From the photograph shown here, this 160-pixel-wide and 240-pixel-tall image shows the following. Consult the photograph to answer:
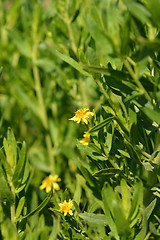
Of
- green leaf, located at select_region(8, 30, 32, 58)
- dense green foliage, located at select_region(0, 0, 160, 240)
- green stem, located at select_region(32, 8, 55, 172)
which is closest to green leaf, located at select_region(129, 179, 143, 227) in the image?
dense green foliage, located at select_region(0, 0, 160, 240)

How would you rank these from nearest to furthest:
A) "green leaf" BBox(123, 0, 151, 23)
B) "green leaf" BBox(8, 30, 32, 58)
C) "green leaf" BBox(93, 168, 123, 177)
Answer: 1. "green leaf" BBox(123, 0, 151, 23)
2. "green leaf" BBox(93, 168, 123, 177)
3. "green leaf" BBox(8, 30, 32, 58)

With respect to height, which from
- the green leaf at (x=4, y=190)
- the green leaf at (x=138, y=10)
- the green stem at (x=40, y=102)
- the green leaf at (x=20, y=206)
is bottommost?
the green stem at (x=40, y=102)

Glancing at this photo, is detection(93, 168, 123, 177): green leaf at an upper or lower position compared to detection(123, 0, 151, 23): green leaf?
lower

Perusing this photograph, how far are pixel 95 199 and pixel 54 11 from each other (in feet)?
1.84

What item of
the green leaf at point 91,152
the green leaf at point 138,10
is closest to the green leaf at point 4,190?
the green leaf at point 91,152

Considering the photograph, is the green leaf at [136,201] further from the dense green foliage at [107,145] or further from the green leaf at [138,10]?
the green leaf at [138,10]

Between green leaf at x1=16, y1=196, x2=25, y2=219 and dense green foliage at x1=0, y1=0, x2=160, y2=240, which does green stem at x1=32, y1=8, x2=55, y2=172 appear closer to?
dense green foliage at x1=0, y1=0, x2=160, y2=240

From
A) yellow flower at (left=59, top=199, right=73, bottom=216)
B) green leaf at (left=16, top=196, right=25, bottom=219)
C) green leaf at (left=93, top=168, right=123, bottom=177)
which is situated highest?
green leaf at (left=93, top=168, right=123, bottom=177)

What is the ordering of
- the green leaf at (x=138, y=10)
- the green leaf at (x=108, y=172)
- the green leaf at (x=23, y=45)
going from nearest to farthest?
the green leaf at (x=138, y=10) → the green leaf at (x=108, y=172) → the green leaf at (x=23, y=45)

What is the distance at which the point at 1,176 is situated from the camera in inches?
17.0

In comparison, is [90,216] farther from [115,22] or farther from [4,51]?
[4,51]

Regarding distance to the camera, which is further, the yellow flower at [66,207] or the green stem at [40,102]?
the green stem at [40,102]

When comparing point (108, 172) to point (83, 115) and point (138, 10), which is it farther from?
point (138, 10)

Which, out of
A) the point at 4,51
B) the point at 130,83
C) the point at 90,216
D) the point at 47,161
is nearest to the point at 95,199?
the point at 90,216
